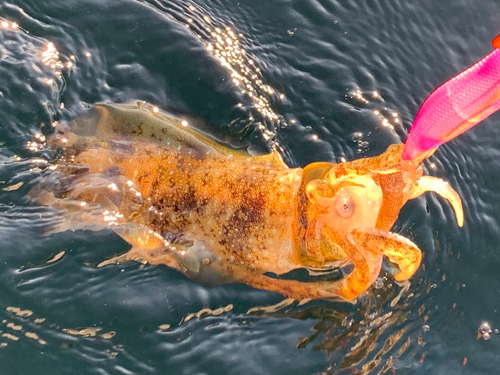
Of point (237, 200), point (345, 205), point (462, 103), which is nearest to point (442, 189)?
point (345, 205)

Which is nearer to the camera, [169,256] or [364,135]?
[169,256]

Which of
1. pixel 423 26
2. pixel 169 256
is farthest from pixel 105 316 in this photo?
pixel 423 26

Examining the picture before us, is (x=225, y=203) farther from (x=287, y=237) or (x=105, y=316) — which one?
(x=105, y=316)

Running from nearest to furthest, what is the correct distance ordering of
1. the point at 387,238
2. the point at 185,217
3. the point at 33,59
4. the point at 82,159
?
the point at 387,238
the point at 185,217
the point at 82,159
the point at 33,59

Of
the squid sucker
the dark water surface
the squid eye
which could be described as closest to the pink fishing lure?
the squid sucker

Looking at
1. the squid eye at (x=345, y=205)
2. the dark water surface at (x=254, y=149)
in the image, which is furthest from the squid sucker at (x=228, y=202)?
the dark water surface at (x=254, y=149)

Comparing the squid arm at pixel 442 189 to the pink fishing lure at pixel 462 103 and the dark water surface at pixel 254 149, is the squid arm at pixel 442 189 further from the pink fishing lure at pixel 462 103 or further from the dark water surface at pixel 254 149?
the dark water surface at pixel 254 149

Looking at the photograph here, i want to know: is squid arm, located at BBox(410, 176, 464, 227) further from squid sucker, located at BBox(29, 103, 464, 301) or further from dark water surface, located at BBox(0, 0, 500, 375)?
dark water surface, located at BBox(0, 0, 500, 375)
